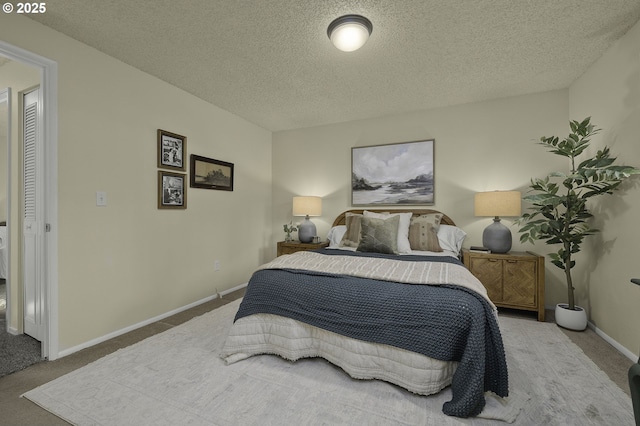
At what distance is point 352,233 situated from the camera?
355cm

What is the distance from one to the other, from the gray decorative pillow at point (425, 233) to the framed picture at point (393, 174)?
0.46 m

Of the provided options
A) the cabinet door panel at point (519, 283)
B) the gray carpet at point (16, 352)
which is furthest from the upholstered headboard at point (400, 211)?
the gray carpet at point (16, 352)

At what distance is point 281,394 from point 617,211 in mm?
2996

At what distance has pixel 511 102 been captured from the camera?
3.34 meters

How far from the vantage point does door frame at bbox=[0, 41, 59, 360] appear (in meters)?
2.08

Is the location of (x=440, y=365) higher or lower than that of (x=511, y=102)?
lower

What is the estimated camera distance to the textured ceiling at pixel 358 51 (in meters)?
1.91

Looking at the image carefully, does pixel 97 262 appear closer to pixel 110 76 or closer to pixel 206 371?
pixel 206 371

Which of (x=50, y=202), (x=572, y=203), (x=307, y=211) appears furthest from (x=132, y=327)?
(x=572, y=203)

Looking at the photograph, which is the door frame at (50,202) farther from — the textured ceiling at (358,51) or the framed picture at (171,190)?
the framed picture at (171,190)

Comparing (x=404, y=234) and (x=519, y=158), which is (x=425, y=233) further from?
(x=519, y=158)

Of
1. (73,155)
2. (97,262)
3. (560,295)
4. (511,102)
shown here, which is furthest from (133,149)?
(560,295)

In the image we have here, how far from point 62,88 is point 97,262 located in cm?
140

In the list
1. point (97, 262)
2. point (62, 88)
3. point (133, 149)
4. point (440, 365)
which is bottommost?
point (440, 365)
